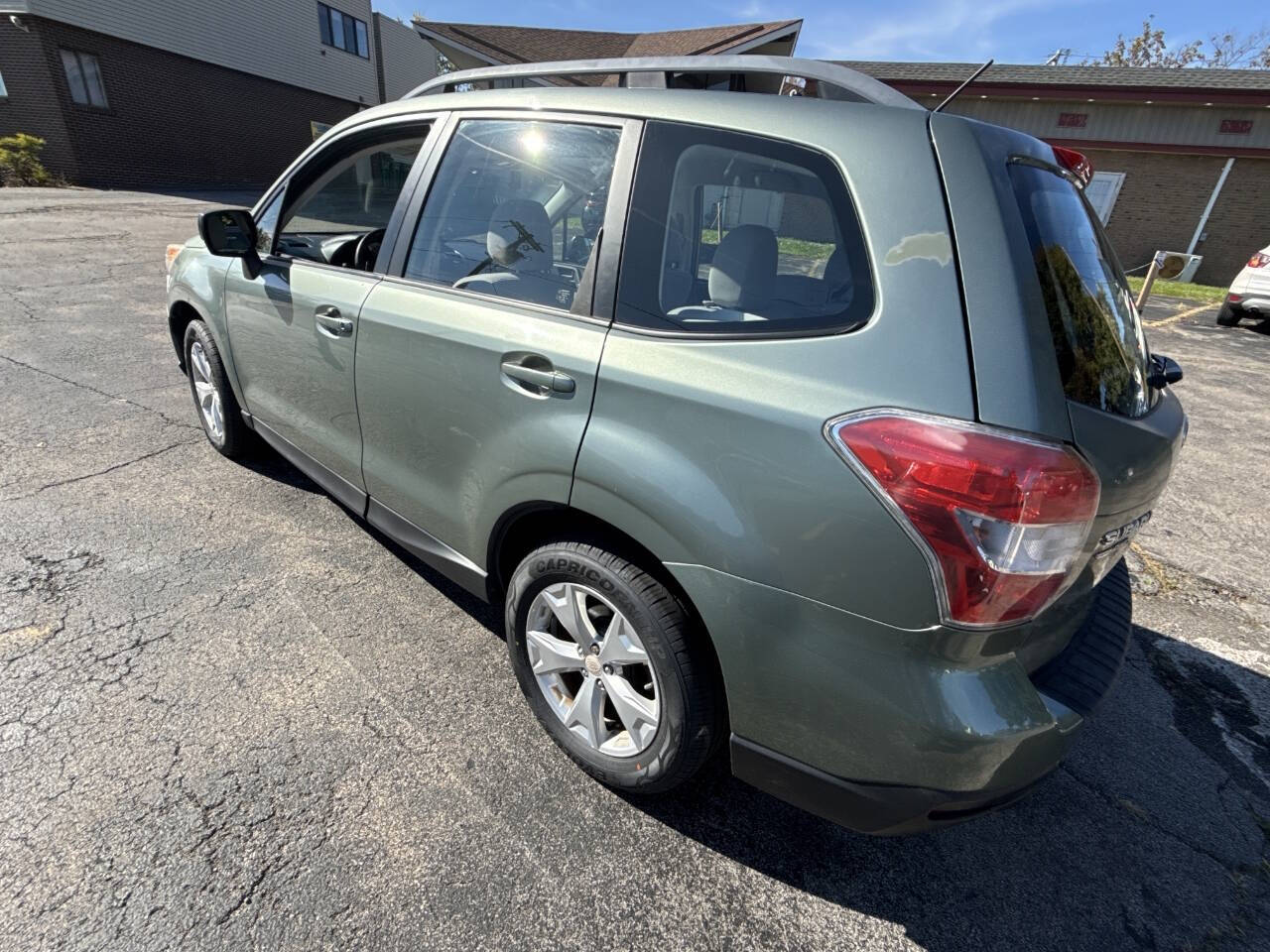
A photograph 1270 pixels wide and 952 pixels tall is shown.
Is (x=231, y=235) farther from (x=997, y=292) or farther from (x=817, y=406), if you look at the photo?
(x=997, y=292)

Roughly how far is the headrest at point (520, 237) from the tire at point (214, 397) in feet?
6.93

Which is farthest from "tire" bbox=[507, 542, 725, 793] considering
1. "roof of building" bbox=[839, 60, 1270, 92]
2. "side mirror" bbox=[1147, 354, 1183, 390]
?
"roof of building" bbox=[839, 60, 1270, 92]

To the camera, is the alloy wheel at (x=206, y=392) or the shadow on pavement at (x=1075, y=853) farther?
the alloy wheel at (x=206, y=392)

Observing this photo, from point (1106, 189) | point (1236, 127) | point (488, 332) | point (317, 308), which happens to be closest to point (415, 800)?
point (488, 332)

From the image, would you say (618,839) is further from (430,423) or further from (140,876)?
(430,423)

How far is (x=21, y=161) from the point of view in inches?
701

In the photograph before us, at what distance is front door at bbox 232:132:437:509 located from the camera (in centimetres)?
262

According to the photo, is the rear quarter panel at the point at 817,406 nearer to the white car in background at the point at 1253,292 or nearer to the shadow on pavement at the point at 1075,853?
the shadow on pavement at the point at 1075,853

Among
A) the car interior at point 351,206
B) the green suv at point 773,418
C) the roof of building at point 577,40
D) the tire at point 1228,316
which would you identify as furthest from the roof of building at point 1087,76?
the green suv at point 773,418

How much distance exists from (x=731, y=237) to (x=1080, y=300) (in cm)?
87

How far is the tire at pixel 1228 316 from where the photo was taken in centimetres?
1159

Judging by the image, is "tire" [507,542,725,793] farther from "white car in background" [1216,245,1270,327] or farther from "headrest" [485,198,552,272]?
"white car in background" [1216,245,1270,327]

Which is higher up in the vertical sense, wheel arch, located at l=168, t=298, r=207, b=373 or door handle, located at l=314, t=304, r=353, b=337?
door handle, located at l=314, t=304, r=353, b=337

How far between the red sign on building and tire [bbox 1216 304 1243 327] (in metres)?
9.58
